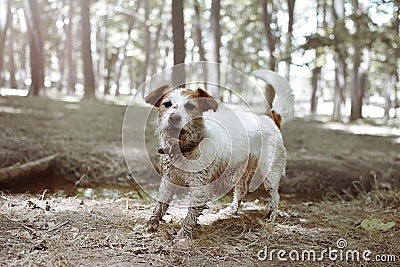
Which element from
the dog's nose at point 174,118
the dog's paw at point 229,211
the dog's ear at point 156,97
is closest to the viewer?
the dog's nose at point 174,118

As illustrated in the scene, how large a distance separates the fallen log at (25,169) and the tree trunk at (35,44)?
10.5m

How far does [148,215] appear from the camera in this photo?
4.61 meters

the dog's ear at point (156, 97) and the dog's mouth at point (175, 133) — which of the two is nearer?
the dog's mouth at point (175, 133)

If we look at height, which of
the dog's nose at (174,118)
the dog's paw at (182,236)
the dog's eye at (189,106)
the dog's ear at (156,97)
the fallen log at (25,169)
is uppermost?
the dog's ear at (156,97)

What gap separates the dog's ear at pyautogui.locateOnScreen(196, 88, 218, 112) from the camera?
3.76 metres

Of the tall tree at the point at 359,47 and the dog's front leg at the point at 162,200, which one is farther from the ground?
the tall tree at the point at 359,47

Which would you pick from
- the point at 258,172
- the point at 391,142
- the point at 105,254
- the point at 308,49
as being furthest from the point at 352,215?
the point at 391,142

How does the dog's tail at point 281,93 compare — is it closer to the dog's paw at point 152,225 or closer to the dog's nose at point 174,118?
the dog's nose at point 174,118

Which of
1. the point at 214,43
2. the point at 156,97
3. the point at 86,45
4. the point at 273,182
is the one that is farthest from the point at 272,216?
the point at 86,45

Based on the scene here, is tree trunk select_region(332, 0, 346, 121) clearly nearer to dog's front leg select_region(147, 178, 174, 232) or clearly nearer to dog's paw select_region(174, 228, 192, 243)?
dog's front leg select_region(147, 178, 174, 232)

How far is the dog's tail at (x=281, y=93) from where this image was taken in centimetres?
505

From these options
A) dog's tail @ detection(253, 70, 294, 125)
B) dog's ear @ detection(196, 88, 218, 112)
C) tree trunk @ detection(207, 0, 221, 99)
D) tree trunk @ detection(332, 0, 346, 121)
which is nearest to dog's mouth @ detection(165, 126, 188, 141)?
dog's ear @ detection(196, 88, 218, 112)

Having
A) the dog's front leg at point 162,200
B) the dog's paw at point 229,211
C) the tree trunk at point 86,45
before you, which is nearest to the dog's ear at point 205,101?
the dog's front leg at point 162,200

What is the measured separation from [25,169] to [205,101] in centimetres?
323
